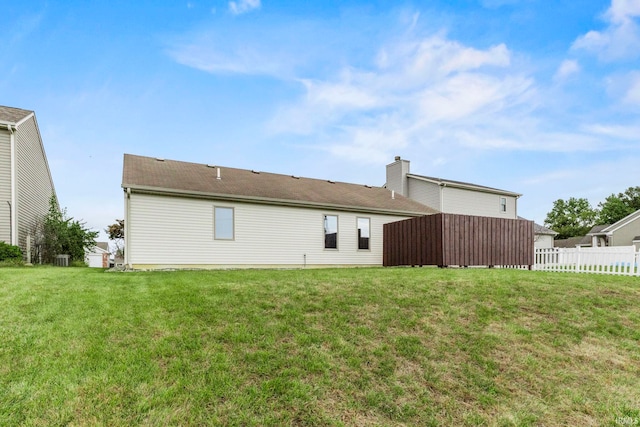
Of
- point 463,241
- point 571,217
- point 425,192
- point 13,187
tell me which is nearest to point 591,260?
point 463,241

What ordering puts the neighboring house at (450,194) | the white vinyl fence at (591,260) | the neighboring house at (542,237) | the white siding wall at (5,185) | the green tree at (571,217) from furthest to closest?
the green tree at (571,217)
the neighboring house at (542,237)
the neighboring house at (450,194)
the white siding wall at (5,185)
the white vinyl fence at (591,260)

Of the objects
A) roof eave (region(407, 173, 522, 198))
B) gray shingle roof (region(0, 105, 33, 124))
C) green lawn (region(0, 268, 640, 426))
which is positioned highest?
gray shingle roof (region(0, 105, 33, 124))

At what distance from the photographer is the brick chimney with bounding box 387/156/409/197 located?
22.5 m

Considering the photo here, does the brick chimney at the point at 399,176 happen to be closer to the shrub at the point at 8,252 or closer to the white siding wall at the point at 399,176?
the white siding wall at the point at 399,176

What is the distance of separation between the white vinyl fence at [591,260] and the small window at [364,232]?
666 centimetres

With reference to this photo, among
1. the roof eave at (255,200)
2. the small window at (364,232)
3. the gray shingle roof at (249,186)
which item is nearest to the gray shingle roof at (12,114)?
the gray shingle roof at (249,186)

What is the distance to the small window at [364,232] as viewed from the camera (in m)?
15.1

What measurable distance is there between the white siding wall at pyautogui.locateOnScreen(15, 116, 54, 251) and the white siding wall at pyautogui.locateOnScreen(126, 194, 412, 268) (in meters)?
5.40

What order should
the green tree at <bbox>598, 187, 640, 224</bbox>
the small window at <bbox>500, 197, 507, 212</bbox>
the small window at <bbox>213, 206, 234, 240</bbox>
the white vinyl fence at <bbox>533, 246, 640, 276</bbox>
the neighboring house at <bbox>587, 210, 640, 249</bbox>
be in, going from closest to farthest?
the white vinyl fence at <bbox>533, 246, 640, 276</bbox>, the small window at <bbox>213, 206, 234, 240</bbox>, the small window at <bbox>500, 197, 507, 212</bbox>, the neighboring house at <bbox>587, 210, 640, 249</bbox>, the green tree at <bbox>598, 187, 640, 224</bbox>

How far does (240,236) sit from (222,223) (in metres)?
0.82

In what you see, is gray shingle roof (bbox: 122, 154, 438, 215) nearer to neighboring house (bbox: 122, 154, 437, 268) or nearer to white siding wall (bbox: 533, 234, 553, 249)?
neighboring house (bbox: 122, 154, 437, 268)

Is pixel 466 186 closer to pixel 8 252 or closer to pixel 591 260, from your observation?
pixel 591 260

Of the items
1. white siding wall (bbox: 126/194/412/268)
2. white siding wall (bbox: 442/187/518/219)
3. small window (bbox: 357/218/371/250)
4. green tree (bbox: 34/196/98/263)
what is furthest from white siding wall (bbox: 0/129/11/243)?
white siding wall (bbox: 442/187/518/219)

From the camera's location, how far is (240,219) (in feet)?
42.5
